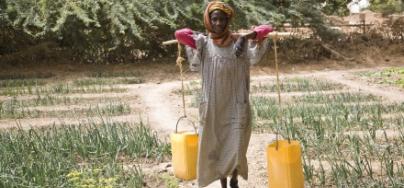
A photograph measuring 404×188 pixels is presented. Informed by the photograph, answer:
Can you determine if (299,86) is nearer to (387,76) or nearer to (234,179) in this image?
(387,76)

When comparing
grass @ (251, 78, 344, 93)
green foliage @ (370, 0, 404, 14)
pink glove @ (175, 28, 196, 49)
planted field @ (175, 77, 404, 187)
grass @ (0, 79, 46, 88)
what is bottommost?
grass @ (251, 78, 344, 93)

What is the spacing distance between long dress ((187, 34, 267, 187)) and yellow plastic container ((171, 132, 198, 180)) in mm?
565

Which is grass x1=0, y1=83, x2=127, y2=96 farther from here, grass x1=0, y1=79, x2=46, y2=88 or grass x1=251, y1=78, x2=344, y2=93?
grass x1=251, y1=78, x2=344, y2=93

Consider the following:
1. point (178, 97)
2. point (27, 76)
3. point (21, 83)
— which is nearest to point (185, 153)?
point (178, 97)

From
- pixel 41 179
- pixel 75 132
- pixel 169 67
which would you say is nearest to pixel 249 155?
pixel 75 132

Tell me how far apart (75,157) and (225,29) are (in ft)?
7.73

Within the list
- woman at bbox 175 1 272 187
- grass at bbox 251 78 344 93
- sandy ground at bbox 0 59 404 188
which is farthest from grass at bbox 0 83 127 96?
woman at bbox 175 1 272 187

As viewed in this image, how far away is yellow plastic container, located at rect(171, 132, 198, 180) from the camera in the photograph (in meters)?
4.86

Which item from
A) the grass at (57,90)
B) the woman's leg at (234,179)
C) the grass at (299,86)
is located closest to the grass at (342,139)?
the woman's leg at (234,179)

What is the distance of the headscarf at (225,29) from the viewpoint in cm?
406

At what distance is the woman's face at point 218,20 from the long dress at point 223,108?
0.57 ft

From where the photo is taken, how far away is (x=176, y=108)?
10219 millimetres

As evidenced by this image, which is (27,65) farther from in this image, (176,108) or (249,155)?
(249,155)

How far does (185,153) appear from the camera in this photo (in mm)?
4852
